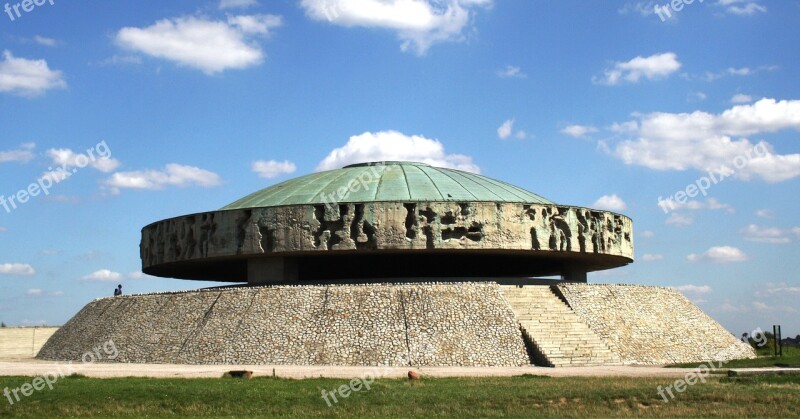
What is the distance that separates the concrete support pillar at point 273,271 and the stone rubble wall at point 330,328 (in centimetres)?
250

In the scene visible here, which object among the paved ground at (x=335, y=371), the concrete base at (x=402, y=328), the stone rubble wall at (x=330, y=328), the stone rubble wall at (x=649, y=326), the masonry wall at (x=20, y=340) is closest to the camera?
the paved ground at (x=335, y=371)

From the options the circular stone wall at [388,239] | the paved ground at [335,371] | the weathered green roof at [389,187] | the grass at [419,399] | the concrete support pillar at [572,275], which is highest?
the weathered green roof at [389,187]

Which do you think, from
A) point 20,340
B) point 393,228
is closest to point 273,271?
point 393,228

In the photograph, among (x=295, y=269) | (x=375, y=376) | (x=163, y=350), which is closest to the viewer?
(x=375, y=376)

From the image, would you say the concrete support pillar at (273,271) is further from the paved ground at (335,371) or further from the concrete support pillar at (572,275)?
the concrete support pillar at (572,275)

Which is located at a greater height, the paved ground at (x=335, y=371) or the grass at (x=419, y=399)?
the paved ground at (x=335, y=371)

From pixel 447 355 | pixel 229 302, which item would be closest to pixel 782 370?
pixel 447 355

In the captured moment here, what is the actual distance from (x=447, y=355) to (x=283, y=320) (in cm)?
563

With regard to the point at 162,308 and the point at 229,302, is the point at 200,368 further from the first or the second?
the point at 162,308

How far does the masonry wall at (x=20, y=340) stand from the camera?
143 feet

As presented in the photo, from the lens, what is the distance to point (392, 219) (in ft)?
105

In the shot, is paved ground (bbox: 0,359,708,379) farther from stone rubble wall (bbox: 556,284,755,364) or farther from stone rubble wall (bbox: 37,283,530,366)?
stone rubble wall (bbox: 556,284,755,364)

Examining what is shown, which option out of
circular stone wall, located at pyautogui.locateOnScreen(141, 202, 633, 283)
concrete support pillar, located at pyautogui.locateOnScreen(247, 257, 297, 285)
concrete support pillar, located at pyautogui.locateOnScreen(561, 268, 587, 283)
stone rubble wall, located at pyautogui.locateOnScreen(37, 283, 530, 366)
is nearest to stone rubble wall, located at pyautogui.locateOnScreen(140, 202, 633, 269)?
circular stone wall, located at pyautogui.locateOnScreen(141, 202, 633, 283)

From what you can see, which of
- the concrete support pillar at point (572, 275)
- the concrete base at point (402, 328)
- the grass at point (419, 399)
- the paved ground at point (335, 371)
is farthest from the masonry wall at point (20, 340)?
the concrete support pillar at point (572, 275)
